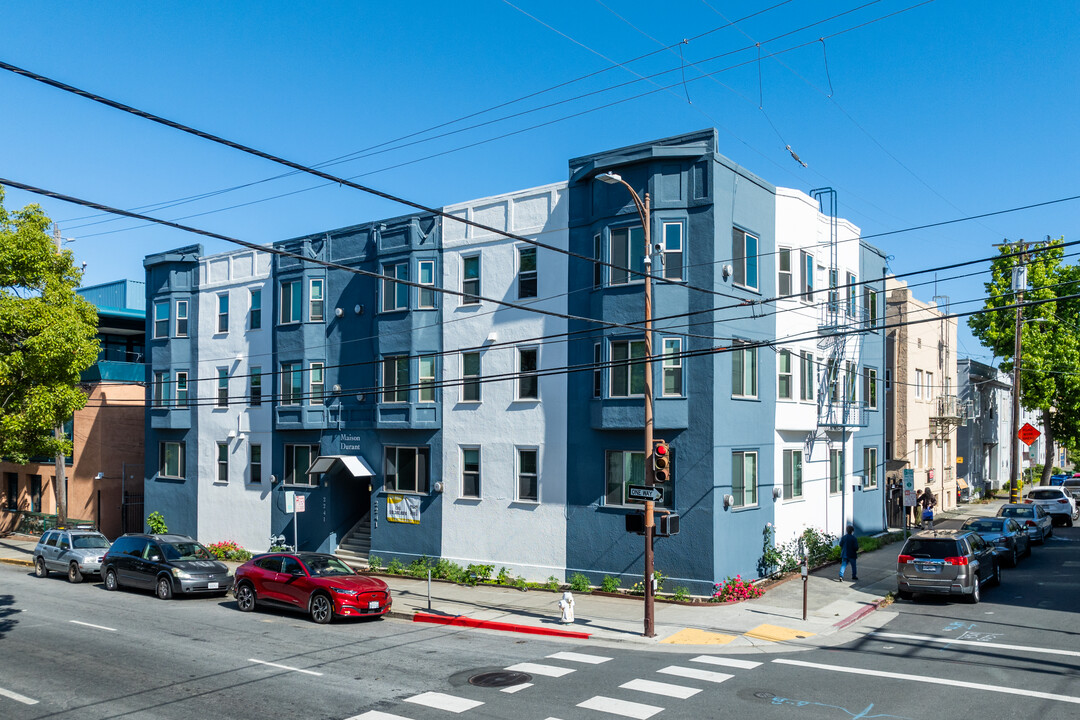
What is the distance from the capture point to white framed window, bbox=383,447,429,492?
27.3 metres

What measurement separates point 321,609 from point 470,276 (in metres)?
11.4

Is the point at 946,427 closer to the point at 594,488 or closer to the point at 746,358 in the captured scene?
the point at 746,358

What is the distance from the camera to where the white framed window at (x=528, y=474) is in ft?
81.0

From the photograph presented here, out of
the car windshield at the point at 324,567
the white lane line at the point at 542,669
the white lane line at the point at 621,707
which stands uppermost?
the car windshield at the point at 324,567

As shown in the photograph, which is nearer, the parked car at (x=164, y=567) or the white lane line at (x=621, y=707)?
the white lane line at (x=621, y=707)

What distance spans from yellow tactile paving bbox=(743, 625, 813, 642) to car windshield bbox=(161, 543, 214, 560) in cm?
1589

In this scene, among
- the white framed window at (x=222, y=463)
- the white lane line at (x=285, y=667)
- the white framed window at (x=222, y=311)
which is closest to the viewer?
the white lane line at (x=285, y=667)

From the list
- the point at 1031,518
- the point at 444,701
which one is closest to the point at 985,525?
the point at 1031,518

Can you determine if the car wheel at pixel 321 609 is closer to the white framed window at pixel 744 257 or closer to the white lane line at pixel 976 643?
the white lane line at pixel 976 643

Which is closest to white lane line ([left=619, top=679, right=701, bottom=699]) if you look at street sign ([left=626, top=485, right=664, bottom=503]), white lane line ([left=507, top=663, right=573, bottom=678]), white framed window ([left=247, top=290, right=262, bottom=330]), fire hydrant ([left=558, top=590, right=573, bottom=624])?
white lane line ([left=507, top=663, right=573, bottom=678])

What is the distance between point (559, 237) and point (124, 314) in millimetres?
31446

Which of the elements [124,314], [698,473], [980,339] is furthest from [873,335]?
[124,314]

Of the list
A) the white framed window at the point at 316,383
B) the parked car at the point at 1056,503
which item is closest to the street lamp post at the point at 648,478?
the white framed window at the point at 316,383

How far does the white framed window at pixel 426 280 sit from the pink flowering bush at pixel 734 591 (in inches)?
497
